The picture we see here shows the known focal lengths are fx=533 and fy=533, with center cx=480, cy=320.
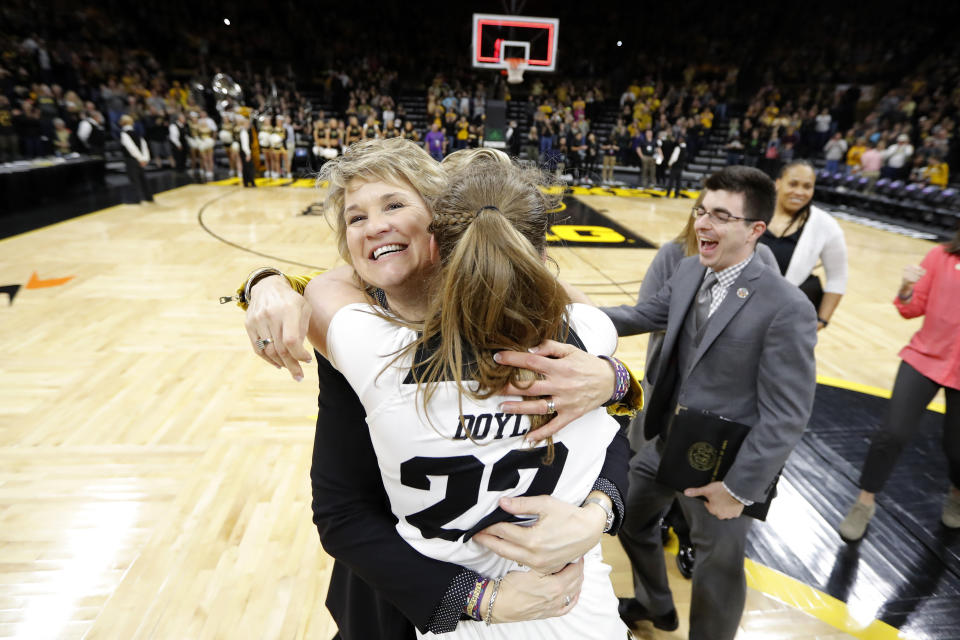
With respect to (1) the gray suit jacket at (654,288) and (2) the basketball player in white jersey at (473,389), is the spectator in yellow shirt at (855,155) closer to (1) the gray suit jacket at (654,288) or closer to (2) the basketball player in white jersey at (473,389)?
(1) the gray suit jacket at (654,288)

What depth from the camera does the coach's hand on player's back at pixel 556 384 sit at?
2.83 ft

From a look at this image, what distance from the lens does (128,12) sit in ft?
61.4

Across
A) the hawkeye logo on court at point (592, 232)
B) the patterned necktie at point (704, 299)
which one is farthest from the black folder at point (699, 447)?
the hawkeye logo on court at point (592, 232)

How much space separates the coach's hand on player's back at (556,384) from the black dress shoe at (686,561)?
1790mm

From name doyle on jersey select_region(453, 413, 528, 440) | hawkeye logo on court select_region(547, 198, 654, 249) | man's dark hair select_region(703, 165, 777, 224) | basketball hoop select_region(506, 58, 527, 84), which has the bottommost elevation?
hawkeye logo on court select_region(547, 198, 654, 249)

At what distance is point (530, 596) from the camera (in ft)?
3.00

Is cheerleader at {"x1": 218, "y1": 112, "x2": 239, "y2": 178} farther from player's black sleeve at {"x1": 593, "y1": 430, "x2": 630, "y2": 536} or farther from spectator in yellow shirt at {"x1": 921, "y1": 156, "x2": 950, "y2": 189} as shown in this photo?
spectator in yellow shirt at {"x1": 921, "y1": 156, "x2": 950, "y2": 189}

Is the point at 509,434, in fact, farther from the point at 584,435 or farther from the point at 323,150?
the point at 323,150

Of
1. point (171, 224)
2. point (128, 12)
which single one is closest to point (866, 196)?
point (171, 224)

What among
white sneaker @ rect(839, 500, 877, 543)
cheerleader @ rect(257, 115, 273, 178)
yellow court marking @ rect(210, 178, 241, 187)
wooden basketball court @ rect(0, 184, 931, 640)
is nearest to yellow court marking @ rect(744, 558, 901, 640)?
wooden basketball court @ rect(0, 184, 931, 640)

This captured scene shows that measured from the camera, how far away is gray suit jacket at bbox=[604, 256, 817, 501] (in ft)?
5.36

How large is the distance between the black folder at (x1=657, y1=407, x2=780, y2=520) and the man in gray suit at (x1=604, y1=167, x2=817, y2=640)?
0.04 meters

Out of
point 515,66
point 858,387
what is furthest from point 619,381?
point 515,66

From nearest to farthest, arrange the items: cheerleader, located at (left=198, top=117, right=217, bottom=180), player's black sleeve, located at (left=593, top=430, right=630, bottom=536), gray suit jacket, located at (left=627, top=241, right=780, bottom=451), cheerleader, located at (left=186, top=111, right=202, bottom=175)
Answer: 1. player's black sleeve, located at (left=593, top=430, right=630, bottom=536)
2. gray suit jacket, located at (left=627, top=241, right=780, bottom=451)
3. cheerleader, located at (left=186, top=111, right=202, bottom=175)
4. cheerleader, located at (left=198, top=117, right=217, bottom=180)
